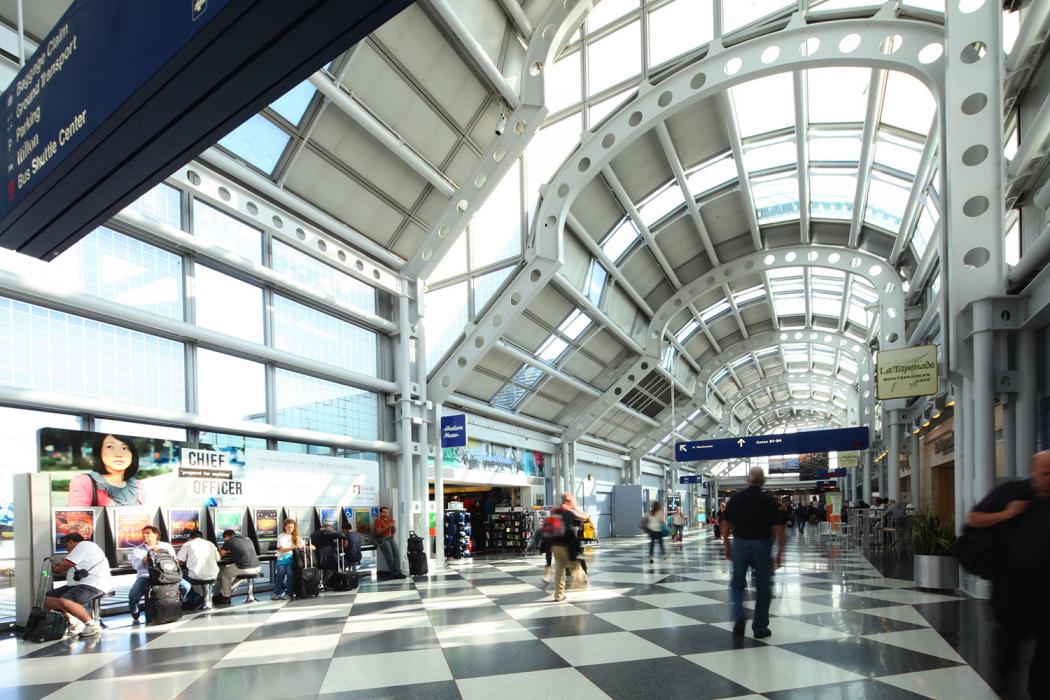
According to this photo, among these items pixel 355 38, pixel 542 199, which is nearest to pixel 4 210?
pixel 355 38

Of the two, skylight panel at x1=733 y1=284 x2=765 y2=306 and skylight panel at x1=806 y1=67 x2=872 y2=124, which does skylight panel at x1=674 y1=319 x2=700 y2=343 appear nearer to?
skylight panel at x1=733 y1=284 x2=765 y2=306

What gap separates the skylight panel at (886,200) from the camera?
17047 millimetres

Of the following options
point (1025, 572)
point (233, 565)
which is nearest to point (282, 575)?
point (233, 565)

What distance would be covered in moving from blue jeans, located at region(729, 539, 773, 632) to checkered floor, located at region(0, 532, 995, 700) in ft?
0.69

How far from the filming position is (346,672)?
18.1 feet

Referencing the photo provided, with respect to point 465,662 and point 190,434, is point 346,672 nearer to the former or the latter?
point 465,662

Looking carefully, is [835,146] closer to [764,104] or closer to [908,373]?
[764,104]

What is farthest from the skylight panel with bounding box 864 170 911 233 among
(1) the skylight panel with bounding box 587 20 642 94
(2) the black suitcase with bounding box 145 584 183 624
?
(2) the black suitcase with bounding box 145 584 183 624

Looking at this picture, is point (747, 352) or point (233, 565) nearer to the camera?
point (233, 565)

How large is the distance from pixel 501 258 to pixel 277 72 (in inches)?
516

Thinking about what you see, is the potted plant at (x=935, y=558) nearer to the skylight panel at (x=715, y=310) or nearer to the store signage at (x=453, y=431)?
the store signage at (x=453, y=431)

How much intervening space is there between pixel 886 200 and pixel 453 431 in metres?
12.5

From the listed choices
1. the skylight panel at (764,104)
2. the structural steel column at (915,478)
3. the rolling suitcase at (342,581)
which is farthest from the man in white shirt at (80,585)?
the structural steel column at (915,478)

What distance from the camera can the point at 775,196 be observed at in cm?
1977
